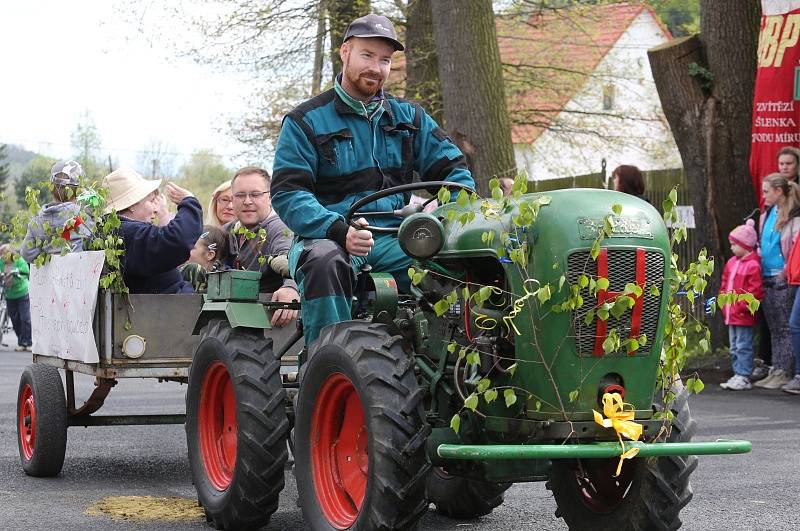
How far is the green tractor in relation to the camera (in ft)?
14.7

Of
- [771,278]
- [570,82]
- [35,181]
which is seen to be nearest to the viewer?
[771,278]

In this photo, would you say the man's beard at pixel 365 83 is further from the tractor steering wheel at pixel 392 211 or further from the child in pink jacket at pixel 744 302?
the child in pink jacket at pixel 744 302

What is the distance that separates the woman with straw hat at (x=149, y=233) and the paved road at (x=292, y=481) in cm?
116

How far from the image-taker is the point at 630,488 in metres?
4.88

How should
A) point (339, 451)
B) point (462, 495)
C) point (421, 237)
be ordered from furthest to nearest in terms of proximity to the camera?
point (462, 495)
point (339, 451)
point (421, 237)

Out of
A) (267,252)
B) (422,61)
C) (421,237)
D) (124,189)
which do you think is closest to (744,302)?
(267,252)

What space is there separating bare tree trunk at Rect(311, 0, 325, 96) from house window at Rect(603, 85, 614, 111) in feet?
25.1

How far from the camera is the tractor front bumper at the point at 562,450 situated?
429 centimetres

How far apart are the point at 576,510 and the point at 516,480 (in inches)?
15.8

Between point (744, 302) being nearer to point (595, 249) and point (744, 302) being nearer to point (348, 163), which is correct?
point (348, 163)

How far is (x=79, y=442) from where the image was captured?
902cm

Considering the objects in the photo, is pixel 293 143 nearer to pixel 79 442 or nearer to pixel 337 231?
pixel 337 231

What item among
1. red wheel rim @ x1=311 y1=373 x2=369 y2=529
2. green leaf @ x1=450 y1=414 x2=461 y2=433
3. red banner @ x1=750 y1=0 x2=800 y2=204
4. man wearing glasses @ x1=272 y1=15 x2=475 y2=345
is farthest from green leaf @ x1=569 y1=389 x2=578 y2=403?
red banner @ x1=750 y1=0 x2=800 y2=204

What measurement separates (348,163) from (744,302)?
24.2 ft
